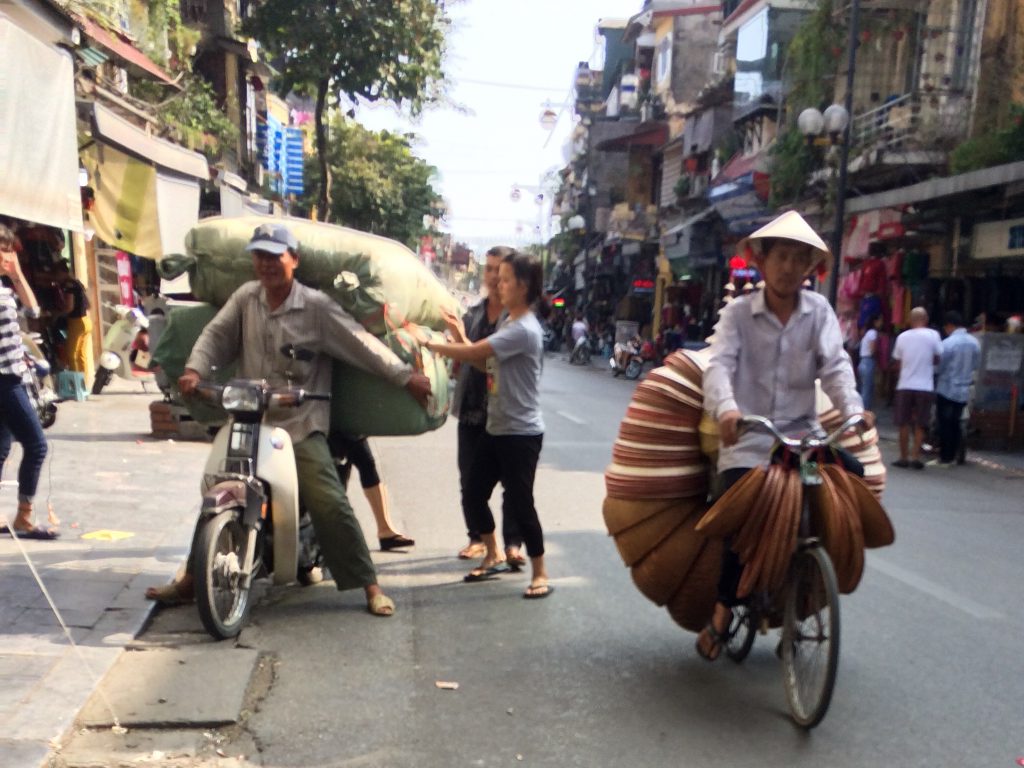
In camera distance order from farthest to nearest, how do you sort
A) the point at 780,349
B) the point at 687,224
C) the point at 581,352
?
the point at 581,352 < the point at 687,224 < the point at 780,349

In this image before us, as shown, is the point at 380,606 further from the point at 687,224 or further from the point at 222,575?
Answer: the point at 687,224

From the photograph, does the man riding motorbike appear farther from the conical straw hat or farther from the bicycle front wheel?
the bicycle front wheel

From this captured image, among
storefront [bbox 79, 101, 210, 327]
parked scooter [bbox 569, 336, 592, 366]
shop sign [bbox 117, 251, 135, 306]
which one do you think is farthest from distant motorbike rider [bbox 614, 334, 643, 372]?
storefront [bbox 79, 101, 210, 327]

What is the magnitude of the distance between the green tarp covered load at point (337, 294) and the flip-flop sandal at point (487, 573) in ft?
3.08

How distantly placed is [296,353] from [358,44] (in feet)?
65.9

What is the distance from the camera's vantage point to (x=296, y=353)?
16.0 feet

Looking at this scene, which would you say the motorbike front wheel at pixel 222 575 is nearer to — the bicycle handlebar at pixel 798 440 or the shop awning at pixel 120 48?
the bicycle handlebar at pixel 798 440

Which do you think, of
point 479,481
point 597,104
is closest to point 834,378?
point 479,481

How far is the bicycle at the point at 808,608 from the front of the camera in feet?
12.0

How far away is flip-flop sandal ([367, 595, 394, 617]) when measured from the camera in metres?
5.06

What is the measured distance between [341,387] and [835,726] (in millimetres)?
2866

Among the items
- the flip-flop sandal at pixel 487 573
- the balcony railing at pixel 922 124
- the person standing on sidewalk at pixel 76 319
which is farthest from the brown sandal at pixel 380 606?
the balcony railing at pixel 922 124

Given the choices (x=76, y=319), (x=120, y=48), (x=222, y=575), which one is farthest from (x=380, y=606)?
(x=120, y=48)

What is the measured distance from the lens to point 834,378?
4078 millimetres
